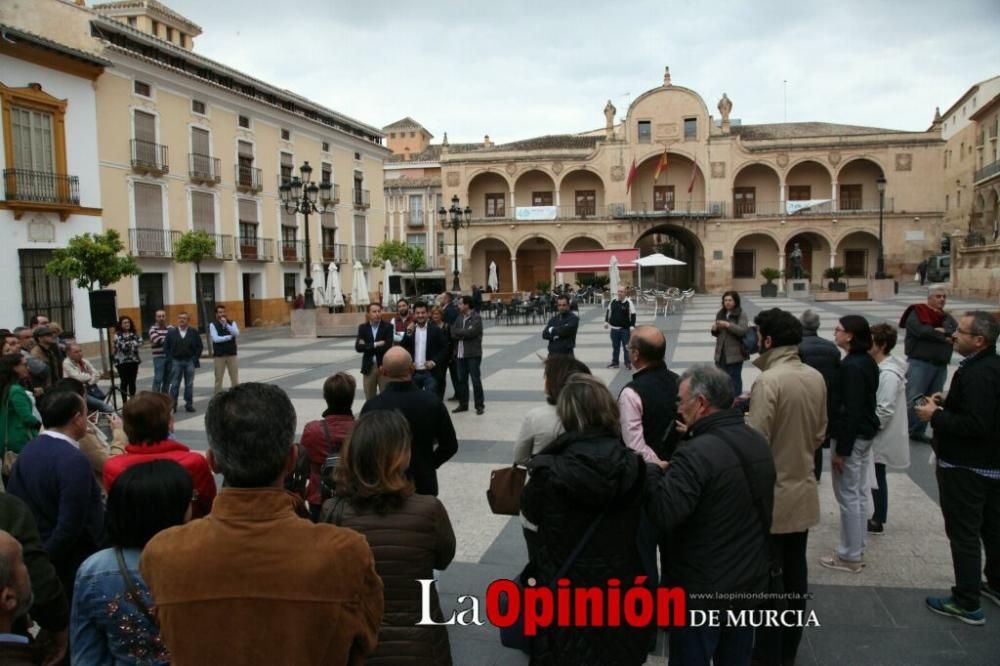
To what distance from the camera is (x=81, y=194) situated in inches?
793

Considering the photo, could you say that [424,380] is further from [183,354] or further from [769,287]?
[769,287]

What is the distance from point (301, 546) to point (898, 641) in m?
3.27

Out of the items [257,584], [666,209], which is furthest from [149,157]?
[666,209]

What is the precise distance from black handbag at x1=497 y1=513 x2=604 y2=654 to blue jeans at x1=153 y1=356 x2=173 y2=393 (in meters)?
8.44

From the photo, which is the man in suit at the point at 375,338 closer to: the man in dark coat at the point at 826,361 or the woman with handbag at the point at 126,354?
the woman with handbag at the point at 126,354

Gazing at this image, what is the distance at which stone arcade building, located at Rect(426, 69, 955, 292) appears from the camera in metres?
40.5

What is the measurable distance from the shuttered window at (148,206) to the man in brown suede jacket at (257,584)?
78.1 ft

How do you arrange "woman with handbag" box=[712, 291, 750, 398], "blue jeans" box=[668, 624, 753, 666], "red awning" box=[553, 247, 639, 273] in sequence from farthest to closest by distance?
"red awning" box=[553, 247, 639, 273], "woman with handbag" box=[712, 291, 750, 398], "blue jeans" box=[668, 624, 753, 666]

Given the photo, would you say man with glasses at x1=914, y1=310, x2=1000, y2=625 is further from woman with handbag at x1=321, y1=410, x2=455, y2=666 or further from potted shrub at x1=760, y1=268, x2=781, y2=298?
potted shrub at x1=760, y1=268, x2=781, y2=298

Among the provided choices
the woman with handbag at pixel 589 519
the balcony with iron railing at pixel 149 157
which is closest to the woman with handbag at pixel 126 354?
the woman with handbag at pixel 589 519

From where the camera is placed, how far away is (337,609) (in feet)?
5.32

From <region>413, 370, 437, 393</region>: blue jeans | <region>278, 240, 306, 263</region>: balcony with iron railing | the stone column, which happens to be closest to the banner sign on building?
the stone column

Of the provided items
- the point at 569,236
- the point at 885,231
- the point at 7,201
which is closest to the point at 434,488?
the point at 7,201

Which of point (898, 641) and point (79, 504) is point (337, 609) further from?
point (898, 641)
